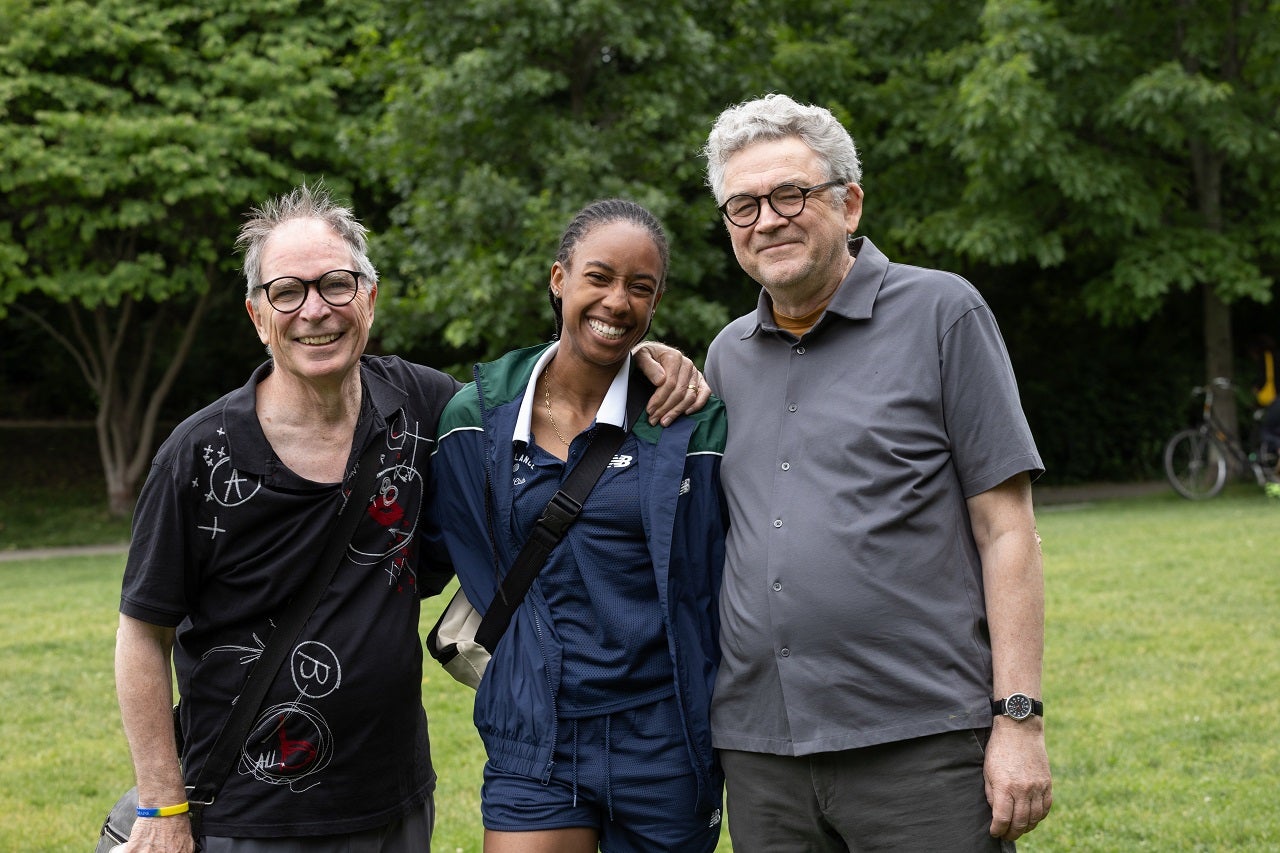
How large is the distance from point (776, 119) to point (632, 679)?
133 cm

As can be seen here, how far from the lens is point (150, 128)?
16.2 meters

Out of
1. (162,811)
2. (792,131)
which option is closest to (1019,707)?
(792,131)

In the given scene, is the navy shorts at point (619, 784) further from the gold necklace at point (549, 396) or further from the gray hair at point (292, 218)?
the gray hair at point (292, 218)

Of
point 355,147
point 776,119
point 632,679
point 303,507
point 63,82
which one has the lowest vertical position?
point 632,679

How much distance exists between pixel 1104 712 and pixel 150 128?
1375cm

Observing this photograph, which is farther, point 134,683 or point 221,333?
point 221,333

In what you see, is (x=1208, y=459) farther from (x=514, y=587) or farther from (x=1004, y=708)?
(x=514, y=587)

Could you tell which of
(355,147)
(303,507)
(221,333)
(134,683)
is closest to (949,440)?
(303,507)

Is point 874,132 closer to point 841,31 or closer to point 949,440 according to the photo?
point 841,31

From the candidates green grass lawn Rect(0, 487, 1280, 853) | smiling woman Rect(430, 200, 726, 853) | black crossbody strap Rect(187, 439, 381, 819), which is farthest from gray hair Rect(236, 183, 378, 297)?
green grass lawn Rect(0, 487, 1280, 853)

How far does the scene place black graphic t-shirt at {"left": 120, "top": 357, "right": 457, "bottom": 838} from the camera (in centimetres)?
291

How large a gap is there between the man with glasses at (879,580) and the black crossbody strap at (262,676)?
91 cm

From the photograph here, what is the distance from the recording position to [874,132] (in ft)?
60.4

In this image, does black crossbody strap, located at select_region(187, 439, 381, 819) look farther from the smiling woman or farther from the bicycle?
the bicycle
